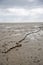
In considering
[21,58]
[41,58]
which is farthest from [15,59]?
[41,58]

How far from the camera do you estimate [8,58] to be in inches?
182

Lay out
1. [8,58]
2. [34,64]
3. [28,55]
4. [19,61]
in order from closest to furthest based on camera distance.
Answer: [34,64]
[19,61]
[8,58]
[28,55]

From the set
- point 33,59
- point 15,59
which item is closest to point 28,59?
point 33,59

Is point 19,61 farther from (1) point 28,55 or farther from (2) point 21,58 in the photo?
(1) point 28,55

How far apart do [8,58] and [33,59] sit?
0.89 metres

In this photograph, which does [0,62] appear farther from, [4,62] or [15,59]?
[15,59]

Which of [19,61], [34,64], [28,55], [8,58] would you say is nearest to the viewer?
[34,64]

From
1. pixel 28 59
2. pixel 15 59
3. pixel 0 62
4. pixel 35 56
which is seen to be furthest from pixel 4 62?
pixel 35 56

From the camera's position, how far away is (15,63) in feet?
13.7

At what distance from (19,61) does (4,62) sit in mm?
496

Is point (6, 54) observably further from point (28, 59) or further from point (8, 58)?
point (28, 59)

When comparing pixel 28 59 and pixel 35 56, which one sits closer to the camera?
pixel 28 59

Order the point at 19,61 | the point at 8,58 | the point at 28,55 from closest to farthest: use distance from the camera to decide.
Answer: the point at 19,61
the point at 8,58
the point at 28,55

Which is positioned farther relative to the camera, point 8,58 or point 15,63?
point 8,58
